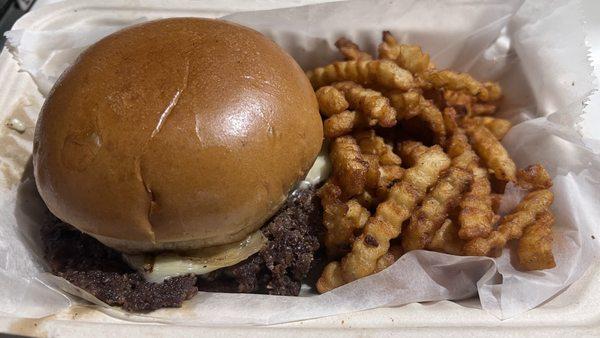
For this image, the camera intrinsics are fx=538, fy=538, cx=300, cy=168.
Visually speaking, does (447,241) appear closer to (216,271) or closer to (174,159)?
(216,271)

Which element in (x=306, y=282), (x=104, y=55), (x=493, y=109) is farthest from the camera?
(x=493, y=109)

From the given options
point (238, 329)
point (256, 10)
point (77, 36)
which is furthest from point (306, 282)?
point (77, 36)

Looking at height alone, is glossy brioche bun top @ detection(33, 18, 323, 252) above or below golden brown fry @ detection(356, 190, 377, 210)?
above

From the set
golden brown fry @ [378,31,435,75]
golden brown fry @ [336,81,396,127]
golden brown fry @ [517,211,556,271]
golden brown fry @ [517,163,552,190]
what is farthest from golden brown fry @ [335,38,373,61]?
golden brown fry @ [517,211,556,271]

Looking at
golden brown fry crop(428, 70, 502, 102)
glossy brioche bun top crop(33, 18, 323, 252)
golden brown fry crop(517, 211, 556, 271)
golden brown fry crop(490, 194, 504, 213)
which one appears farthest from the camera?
golden brown fry crop(428, 70, 502, 102)

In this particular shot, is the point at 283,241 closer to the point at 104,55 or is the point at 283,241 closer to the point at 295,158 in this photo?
the point at 295,158

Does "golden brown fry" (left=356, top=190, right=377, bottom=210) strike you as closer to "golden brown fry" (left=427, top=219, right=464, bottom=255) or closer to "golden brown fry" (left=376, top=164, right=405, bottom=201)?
"golden brown fry" (left=376, top=164, right=405, bottom=201)

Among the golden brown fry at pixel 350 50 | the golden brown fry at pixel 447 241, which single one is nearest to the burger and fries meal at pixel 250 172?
the golden brown fry at pixel 447 241

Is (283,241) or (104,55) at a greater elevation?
(104,55)
